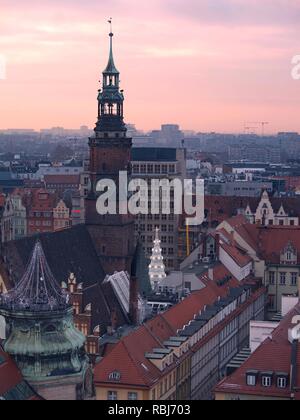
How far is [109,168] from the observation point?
8288cm

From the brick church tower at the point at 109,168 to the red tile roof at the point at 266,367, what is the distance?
29.9 metres

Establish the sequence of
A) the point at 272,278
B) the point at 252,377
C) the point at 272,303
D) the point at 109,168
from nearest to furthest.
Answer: the point at 252,377 → the point at 109,168 → the point at 272,303 → the point at 272,278

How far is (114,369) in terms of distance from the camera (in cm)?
5462

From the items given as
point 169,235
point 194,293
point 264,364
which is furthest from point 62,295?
point 169,235

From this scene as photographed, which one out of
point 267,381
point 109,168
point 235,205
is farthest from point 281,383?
point 235,205

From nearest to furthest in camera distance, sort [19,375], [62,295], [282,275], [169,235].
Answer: [19,375] → [62,295] → [282,275] → [169,235]

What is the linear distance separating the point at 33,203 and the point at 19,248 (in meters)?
79.1

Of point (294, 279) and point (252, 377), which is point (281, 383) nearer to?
point (252, 377)

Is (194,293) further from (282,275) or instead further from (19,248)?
(282,275)

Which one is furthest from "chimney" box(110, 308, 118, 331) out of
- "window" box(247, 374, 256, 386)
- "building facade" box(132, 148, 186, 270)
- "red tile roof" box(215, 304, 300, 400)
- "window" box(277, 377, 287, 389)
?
"building facade" box(132, 148, 186, 270)

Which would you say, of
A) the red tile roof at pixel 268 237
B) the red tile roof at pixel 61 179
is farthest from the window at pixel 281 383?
the red tile roof at pixel 61 179

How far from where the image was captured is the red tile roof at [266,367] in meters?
51.0

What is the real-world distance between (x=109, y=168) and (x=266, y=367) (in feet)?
113
